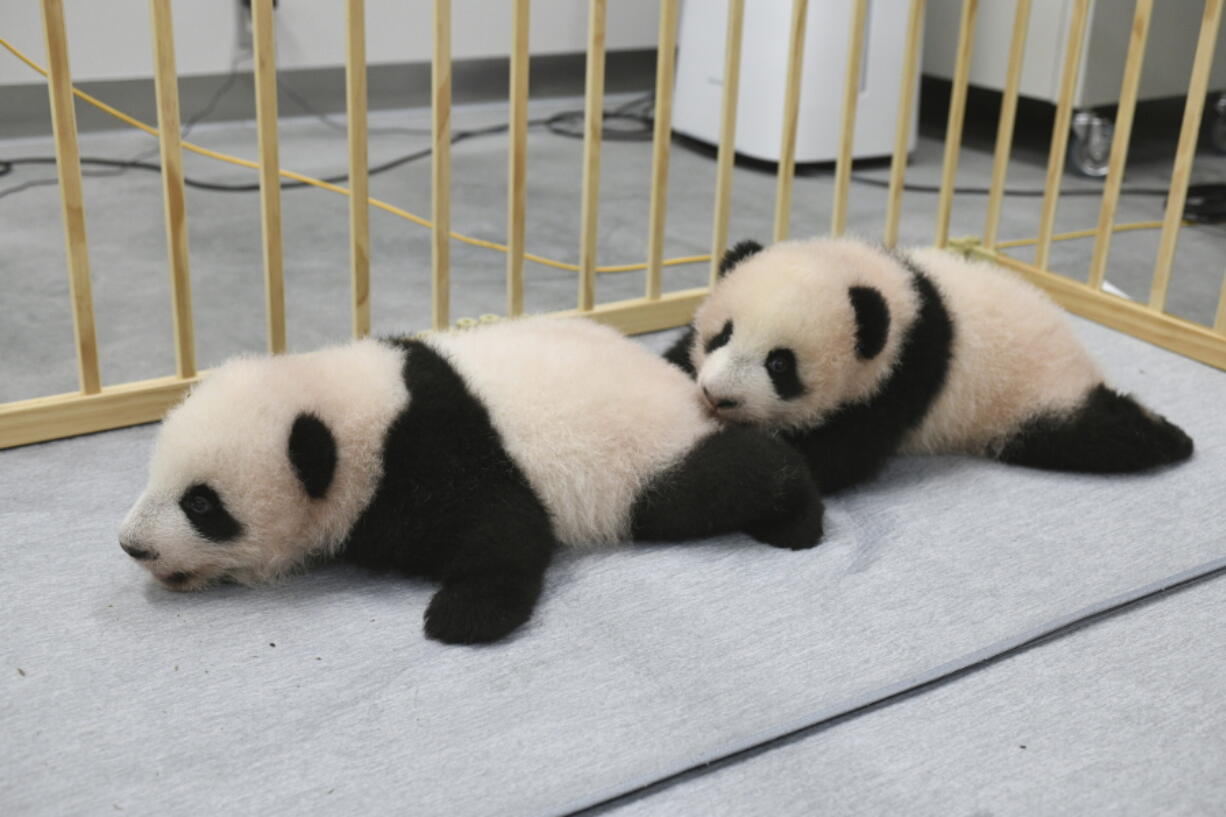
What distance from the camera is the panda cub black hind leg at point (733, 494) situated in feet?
4.01

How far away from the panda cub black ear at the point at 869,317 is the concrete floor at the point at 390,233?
0.79 meters

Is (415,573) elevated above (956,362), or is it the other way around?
(956,362)

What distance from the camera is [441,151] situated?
1.55 m

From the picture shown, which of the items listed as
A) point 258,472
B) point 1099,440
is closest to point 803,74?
point 1099,440

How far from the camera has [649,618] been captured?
1.14 metres

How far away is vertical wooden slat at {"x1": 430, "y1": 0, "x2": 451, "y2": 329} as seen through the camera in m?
1.50

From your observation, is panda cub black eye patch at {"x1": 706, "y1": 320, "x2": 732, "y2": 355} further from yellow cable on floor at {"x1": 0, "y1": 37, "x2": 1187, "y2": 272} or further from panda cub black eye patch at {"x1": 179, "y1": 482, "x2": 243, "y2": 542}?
yellow cable on floor at {"x1": 0, "y1": 37, "x2": 1187, "y2": 272}

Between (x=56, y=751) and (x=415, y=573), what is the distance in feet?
1.18

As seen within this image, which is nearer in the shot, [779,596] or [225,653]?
[225,653]

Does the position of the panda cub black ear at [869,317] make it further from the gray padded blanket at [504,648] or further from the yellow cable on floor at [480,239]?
the yellow cable on floor at [480,239]

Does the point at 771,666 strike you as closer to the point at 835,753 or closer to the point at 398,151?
the point at 835,753

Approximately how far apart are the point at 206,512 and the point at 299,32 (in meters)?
2.37

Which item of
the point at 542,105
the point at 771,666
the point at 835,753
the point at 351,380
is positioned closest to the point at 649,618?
the point at 771,666

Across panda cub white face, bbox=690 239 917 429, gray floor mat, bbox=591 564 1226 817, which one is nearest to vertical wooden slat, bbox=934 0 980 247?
panda cub white face, bbox=690 239 917 429
